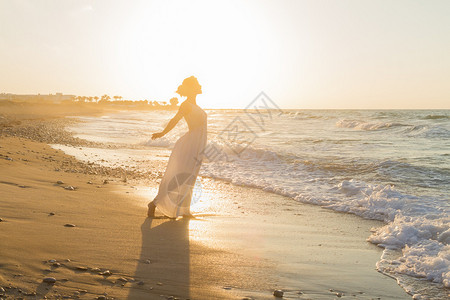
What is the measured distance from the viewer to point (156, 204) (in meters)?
5.79

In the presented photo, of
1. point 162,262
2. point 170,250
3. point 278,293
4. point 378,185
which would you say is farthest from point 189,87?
point 378,185

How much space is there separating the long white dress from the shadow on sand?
491 mm

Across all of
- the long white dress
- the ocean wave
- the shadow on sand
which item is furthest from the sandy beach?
the ocean wave

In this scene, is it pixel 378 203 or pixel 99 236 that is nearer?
pixel 99 236

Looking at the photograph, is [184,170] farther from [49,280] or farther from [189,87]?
[49,280]

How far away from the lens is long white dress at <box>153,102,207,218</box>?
19.1 ft

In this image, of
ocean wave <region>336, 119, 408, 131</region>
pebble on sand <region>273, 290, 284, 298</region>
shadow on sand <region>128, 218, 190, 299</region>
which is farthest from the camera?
ocean wave <region>336, 119, 408, 131</region>

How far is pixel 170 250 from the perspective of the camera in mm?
4234

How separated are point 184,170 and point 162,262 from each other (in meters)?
2.29

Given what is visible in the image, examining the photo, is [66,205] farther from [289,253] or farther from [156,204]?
[289,253]

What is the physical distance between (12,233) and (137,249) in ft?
4.02

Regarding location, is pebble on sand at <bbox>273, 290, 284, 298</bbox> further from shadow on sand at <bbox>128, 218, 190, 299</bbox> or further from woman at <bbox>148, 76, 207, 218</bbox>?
woman at <bbox>148, 76, 207, 218</bbox>

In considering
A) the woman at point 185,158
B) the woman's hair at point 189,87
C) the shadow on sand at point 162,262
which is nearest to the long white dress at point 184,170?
the woman at point 185,158

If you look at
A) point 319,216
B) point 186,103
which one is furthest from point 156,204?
point 319,216
